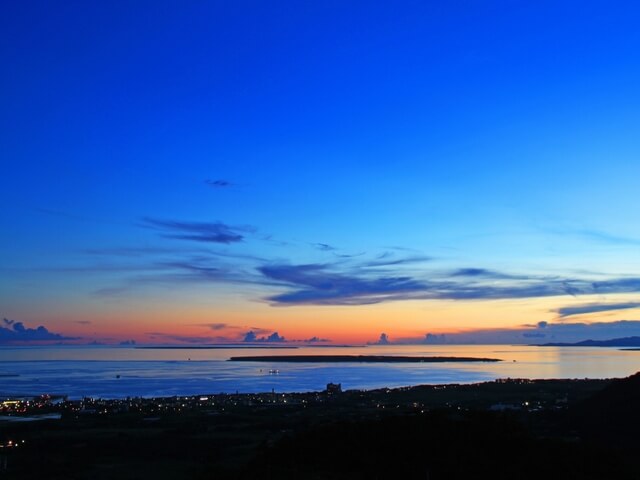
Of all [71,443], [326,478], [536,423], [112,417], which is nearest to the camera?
[326,478]

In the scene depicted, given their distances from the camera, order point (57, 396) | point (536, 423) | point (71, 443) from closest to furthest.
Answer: point (71, 443) < point (536, 423) < point (57, 396)

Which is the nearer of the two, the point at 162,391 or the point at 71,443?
the point at 71,443

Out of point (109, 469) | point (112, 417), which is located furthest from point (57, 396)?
point (109, 469)

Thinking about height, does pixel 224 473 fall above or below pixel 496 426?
below

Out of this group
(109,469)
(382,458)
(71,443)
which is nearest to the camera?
(382,458)

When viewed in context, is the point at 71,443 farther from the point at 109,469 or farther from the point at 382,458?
the point at 382,458

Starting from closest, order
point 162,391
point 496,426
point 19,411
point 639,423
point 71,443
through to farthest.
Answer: point 496,426 → point 639,423 → point 71,443 → point 19,411 → point 162,391

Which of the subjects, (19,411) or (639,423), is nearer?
(639,423)

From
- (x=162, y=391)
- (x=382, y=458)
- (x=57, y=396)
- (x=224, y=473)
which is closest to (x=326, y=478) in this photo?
(x=382, y=458)

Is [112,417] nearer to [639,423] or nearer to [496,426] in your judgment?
[496,426]
